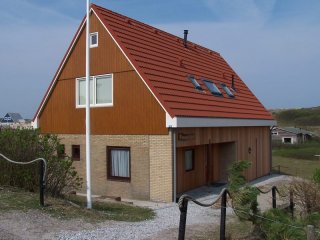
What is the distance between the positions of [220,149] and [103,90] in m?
6.22

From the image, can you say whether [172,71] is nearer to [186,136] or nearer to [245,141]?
[186,136]

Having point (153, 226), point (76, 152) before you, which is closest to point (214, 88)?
point (76, 152)

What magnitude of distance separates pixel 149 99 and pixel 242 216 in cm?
794

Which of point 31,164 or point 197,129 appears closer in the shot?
point 31,164

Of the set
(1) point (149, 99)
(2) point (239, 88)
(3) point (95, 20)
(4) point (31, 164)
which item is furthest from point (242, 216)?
(2) point (239, 88)

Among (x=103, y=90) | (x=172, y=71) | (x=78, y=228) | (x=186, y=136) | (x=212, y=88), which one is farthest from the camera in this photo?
(x=212, y=88)

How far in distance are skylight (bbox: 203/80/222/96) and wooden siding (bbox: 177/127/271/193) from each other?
5.73ft

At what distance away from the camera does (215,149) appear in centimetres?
2020

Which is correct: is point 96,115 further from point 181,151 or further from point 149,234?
point 149,234

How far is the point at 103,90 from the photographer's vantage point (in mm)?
17656

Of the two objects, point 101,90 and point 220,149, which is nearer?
point 101,90

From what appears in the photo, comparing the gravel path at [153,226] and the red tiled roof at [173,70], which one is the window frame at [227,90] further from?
the gravel path at [153,226]

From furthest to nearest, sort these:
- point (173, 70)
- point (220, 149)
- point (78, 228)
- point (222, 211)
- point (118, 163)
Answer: point (220, 149) < point (173, 70) < point (118, 163) < point (78, 228) < point (222, 211)

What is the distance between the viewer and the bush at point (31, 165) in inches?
468
